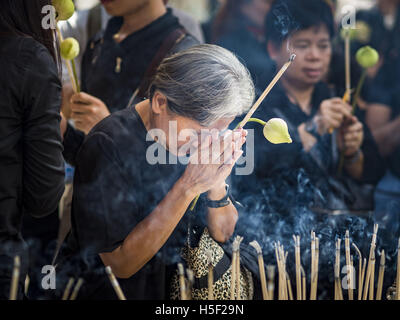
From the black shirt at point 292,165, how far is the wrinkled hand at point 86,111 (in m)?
0.47

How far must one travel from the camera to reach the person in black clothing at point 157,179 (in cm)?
133

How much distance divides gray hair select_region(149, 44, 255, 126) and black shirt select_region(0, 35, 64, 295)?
0.31m

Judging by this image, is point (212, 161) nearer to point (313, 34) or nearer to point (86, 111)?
point (86, 111)

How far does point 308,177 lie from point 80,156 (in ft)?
2.64

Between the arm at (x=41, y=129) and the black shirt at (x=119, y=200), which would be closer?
the arm at (x=41, y=129)

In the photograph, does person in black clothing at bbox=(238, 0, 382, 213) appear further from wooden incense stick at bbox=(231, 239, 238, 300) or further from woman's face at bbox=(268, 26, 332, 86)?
wooden incense stick at bbox=(231, 239, 238, 300)

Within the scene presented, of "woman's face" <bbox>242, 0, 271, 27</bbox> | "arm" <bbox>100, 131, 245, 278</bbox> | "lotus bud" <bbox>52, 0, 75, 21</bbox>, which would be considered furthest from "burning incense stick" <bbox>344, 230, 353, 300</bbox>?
"lotus bud" <bbox>52, 0, 75, 21</bbox>

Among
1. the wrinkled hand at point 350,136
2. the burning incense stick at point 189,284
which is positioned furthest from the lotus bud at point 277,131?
the wrinkled hand at point 350,136

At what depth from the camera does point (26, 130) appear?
1.19m

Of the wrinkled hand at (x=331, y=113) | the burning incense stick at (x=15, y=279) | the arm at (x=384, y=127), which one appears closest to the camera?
the burning incense stick at (x=15, y=279)

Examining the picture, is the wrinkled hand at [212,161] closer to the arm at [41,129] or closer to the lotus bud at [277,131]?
the lotus bud at [277,131]
